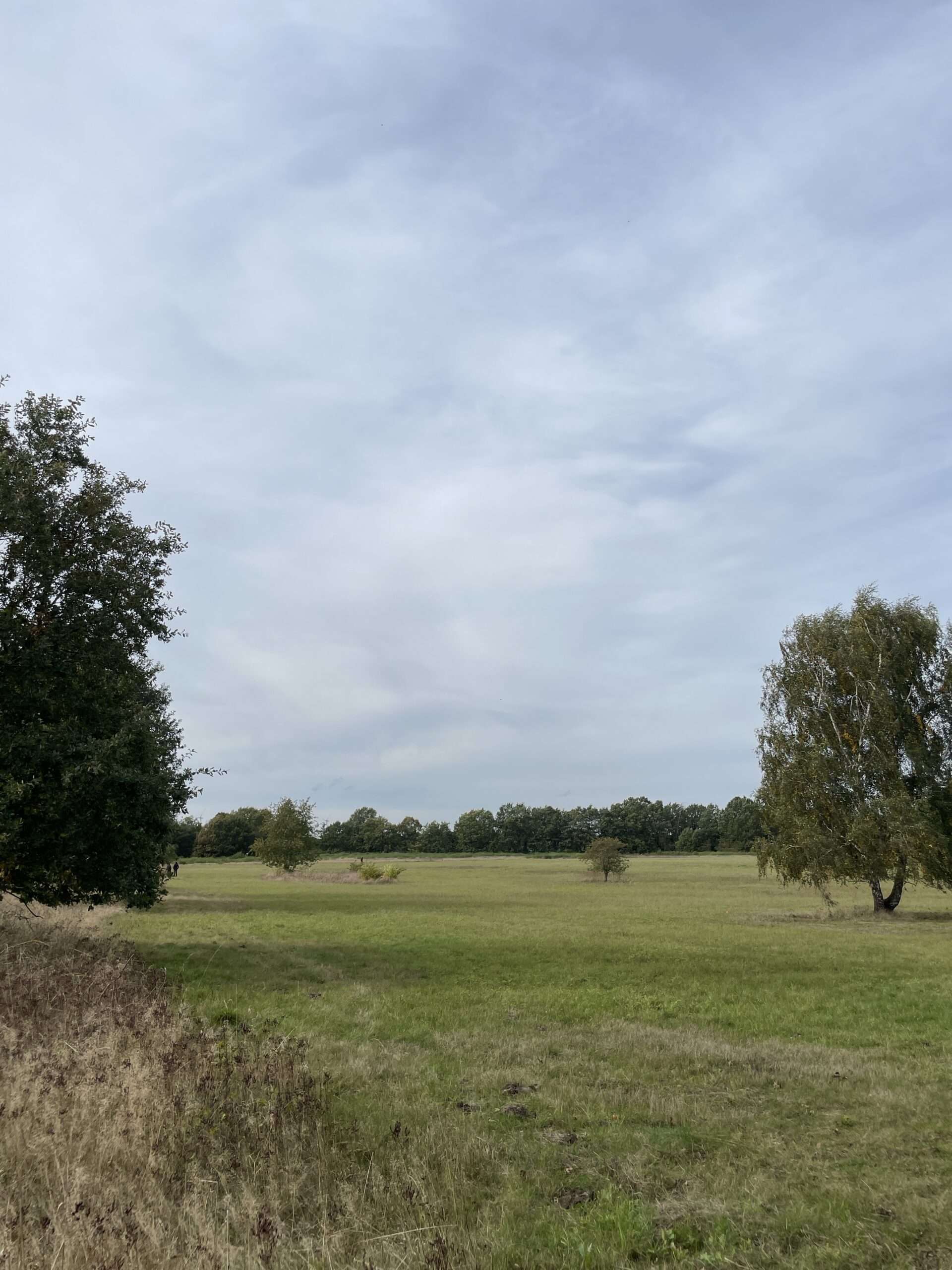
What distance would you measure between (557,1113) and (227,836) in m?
167

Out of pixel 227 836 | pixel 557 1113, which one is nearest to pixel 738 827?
pixel 227 836

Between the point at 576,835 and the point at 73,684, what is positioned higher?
the point at 73,684

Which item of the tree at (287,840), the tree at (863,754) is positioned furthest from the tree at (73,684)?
the tree at (287,840)

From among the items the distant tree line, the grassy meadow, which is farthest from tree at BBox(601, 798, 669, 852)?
the grassy meadow

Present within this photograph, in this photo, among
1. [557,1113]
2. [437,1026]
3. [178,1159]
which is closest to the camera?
[178,1159]

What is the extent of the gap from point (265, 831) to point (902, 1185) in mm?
75150

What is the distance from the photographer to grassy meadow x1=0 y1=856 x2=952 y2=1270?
246 inches

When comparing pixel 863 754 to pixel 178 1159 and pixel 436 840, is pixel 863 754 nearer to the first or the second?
pixel 178 1159

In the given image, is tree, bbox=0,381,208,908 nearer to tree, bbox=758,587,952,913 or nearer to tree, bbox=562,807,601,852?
tree, bbox=758,587,952,913

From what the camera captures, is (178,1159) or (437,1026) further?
(437,1026)

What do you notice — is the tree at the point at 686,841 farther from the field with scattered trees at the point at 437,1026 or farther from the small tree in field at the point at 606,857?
the field with scattered trees at the point at 437,1026

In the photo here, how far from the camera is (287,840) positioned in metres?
75.8

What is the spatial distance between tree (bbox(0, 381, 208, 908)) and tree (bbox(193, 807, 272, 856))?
146 m

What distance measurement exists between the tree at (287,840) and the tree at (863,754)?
47.0 metres
